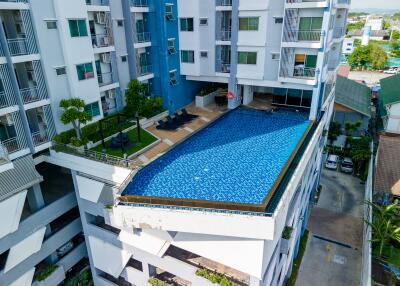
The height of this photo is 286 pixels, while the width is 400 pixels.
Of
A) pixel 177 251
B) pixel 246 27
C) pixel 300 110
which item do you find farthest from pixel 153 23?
pixel 177 251

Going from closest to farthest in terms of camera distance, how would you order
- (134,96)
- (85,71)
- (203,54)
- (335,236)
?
(85,71) < (134,96) < (203,54) < (335,236)

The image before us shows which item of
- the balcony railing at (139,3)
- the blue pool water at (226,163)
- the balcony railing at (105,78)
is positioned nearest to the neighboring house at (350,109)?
the blue pool water at (226,163)

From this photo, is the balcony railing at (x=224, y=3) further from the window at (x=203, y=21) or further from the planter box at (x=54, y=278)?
the planter box at (x=54, y=278)

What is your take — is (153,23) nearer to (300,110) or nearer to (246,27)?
(246,27)

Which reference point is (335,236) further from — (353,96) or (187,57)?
(353,96)

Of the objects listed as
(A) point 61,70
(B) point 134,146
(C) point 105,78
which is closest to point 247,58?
(C) point 105,78

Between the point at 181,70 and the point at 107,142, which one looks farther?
the point at 181,70
